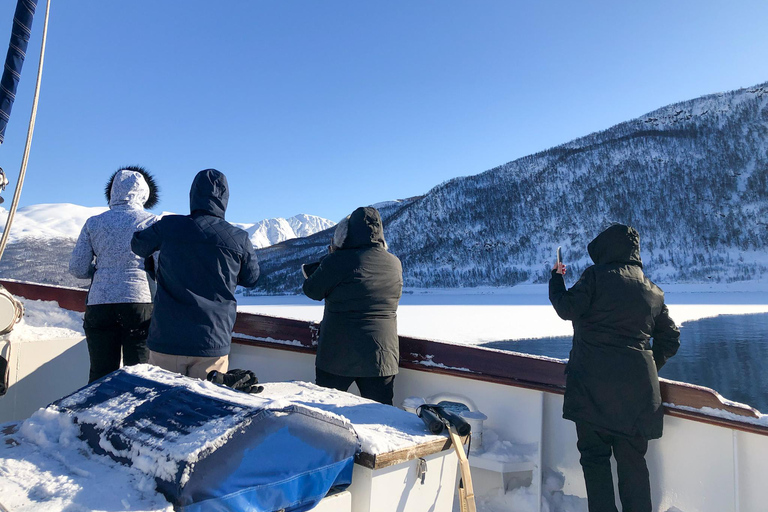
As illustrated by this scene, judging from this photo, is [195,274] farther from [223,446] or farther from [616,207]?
[616,207]

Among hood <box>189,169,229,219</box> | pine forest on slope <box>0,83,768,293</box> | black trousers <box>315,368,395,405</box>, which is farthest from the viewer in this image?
pine forest on slope <box>0,83,768,293</box>

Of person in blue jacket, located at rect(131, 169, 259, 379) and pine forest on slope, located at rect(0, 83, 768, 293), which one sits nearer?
person in blue jacket, located at rect(131, 169, 259, 379)

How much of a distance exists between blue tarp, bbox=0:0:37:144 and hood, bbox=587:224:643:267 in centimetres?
246

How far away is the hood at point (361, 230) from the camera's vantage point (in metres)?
2.16

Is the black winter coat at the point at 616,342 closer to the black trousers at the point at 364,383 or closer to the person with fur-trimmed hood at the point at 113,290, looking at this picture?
the black trousers at the point at 364,383

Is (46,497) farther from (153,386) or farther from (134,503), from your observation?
(153,386)

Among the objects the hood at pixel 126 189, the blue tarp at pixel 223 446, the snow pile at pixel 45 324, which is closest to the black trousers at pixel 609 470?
the blue tarp at pixel 223 446

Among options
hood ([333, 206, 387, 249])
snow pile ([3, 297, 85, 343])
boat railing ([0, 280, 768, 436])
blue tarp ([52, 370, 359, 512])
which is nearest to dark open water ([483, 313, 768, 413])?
boat railing ([0, 280, 768, 436])

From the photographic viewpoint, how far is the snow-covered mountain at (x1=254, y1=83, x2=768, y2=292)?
4312 cm

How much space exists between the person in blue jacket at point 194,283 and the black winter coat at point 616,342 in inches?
Answer: 51.6

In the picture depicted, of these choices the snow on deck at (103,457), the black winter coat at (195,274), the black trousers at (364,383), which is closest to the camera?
the snow on deck at (103,457)

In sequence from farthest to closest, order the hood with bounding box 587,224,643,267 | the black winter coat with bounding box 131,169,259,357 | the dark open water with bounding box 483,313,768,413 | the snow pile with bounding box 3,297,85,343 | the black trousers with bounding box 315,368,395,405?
the dark open water with bounding box 483,313,768,413 → the snow pile with bounding box 3,297,85,343 → the black trousers with bounding box 315,368,395,405 → the hood with bounding box 587,224,643,267 → the black winter coat with bounding box 131,169,259,357

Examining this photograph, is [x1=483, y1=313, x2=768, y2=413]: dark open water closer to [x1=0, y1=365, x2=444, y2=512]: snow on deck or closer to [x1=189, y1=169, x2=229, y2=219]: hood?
[x1=0, y1=365, x2=444, y2=512]: snow on deck

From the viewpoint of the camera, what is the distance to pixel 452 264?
Answer: 48094 mm
